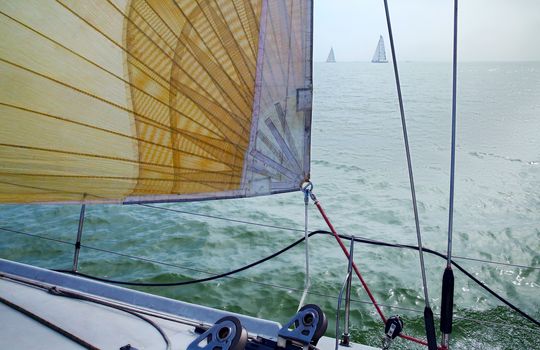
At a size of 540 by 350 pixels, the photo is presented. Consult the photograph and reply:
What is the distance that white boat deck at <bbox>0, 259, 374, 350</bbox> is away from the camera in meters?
1.99

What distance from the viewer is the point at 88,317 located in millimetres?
2201

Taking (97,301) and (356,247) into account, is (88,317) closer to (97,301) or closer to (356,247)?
(97,301)

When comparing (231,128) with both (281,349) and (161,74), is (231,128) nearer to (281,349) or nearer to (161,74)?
(161,74)

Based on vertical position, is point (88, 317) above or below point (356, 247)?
above

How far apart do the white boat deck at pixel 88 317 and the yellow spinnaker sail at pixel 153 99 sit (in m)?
0.59

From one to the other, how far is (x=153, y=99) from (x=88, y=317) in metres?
1.12

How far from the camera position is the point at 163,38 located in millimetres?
1972

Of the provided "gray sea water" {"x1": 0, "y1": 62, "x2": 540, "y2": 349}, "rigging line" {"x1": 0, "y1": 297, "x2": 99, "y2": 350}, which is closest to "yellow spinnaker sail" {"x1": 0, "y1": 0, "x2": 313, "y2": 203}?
"rigging line" {"x1": 0, "y1": 297, "x2": 99, "y2": 350}

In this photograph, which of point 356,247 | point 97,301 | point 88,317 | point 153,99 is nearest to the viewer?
point 153,99

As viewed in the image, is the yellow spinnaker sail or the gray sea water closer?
the yellow spinnaker sail

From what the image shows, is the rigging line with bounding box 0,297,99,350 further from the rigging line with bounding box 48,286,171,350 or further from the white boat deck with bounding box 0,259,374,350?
the rigging line with bounding box 48,286,171,350

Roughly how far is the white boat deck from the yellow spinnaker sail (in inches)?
23.3

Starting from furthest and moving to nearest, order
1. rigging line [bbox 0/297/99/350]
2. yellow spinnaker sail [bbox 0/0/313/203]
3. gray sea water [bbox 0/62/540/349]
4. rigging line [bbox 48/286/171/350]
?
gray sea water [bbox 0/62/540/349], rigging line [bbox 48/286/171/350], rigging line [bbox 0/297/99/350], yellow spinnaker sail [bbox 0/0/313/203]

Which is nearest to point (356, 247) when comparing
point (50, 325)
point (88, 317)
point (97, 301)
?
point (97, 301)
